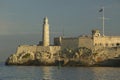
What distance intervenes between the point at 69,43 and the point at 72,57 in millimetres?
4386

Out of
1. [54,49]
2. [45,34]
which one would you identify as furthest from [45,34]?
[54,49]

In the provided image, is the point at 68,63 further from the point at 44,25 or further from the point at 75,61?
the point at 44,25

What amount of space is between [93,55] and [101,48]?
95.9 inches

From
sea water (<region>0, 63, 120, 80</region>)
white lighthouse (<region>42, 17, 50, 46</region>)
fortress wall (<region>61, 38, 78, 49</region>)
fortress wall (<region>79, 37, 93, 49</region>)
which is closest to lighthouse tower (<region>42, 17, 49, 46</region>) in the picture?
white lighthouse (<region>42, 17, 50, 46</region>)

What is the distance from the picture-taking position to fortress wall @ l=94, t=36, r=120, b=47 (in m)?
97.0

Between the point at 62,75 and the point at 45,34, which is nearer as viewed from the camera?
the point at 62,75

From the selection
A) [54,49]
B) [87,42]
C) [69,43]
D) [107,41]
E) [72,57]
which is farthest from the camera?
[54,49]

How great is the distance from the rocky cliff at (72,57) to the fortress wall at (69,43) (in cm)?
113

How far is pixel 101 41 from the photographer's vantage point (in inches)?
3836

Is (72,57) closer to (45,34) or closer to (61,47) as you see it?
(61,47)

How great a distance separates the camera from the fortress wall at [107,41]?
318 feet

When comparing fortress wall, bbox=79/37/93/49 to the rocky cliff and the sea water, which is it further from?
the sea water

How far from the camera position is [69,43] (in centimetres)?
9969

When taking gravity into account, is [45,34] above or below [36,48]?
above
